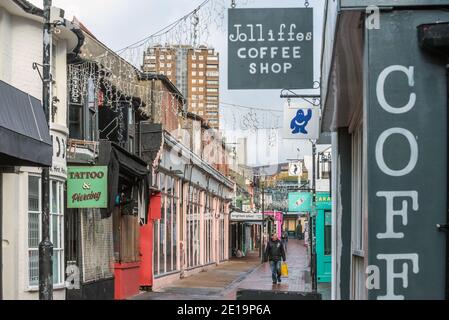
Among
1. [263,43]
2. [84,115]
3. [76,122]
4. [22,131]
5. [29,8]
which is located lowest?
[22,131]

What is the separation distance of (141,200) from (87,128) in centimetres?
374

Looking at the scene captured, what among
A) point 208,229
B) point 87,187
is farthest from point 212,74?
point 208,229

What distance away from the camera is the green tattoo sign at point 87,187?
55.2 ft

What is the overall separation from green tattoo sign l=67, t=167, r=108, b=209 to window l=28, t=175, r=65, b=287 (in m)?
0.24

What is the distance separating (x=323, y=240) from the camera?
84.5ft

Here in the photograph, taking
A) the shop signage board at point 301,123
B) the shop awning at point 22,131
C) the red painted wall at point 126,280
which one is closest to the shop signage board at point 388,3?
the shop awning at point 22,131

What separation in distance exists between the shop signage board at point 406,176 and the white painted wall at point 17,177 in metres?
11.7

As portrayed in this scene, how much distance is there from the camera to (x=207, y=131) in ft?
115

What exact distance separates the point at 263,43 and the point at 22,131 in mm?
5436

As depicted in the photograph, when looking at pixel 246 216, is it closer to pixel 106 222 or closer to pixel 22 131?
pixel 106 222

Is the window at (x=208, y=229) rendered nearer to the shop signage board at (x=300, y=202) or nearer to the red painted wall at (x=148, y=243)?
the shop signage board at (x=300, y=202)

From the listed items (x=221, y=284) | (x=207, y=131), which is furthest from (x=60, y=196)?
(x=207, y=131)

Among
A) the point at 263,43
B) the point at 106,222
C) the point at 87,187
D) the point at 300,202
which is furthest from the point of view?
the point at 300,202

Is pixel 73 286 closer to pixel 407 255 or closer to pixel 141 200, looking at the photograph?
pixel 141 200
